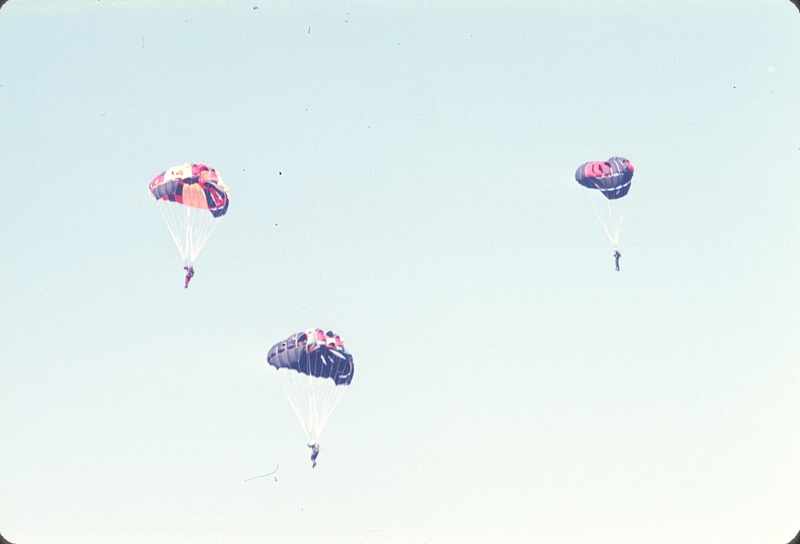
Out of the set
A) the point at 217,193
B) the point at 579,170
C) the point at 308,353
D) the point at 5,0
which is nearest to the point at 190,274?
the point at 217,193

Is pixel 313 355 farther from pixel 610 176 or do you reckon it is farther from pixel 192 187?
pixel 610 176

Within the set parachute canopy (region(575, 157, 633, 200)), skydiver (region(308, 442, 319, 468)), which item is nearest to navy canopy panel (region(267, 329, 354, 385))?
skydiver (region(308, 442, 319, 468))

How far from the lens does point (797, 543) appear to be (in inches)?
798

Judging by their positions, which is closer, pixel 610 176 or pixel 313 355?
pixel 313 355

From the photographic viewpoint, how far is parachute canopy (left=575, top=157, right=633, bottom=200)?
43750mm

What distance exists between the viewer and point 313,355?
39.4 meters

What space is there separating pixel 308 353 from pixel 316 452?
327 cm

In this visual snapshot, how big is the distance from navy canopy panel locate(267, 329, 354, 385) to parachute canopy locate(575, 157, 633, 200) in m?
11.0

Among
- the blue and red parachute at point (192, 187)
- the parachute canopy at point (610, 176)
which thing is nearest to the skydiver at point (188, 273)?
the blue and red parachute at point (192, 187)

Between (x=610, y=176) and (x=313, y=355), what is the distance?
12.6 m

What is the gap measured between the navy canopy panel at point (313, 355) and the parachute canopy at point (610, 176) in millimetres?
11044

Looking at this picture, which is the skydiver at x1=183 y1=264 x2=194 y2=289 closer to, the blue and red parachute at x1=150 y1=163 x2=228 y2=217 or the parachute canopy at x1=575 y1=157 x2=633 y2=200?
the blue and red parachute at x1=150 y1=163 x2=228 y2=217

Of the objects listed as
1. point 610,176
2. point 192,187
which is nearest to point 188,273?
point 192,187

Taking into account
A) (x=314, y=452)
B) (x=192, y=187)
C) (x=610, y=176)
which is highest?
(x=610, y=176)
